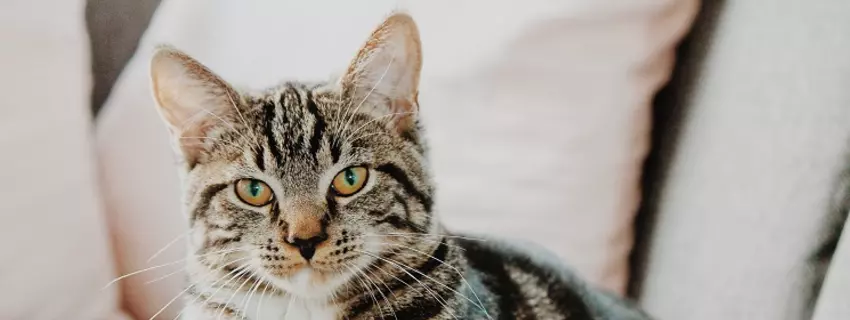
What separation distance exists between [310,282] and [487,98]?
273mm

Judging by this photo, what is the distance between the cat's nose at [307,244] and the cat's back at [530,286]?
148 millimetres

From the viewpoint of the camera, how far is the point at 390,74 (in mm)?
512

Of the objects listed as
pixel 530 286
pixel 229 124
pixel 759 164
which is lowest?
pixel 530 286

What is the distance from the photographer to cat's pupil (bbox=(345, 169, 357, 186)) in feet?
1.64

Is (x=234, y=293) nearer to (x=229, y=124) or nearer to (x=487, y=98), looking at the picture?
(x=229, y=124)

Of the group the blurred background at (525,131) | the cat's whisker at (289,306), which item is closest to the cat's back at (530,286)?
the blurred background at (525,131)

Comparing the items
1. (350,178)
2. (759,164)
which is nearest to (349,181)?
(350,178)

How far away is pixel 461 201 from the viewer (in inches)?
27.6

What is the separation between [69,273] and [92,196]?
7 cm

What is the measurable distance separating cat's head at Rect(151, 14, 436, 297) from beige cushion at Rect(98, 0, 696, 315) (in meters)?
0.11

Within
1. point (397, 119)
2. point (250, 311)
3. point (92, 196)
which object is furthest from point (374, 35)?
point (92, 196)

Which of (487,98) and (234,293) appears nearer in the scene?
(234,293)

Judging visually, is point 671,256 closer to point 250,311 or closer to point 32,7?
point 250,311

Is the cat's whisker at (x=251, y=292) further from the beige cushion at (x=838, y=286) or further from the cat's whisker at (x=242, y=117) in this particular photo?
the beige cushion at (x=838, y=286)
